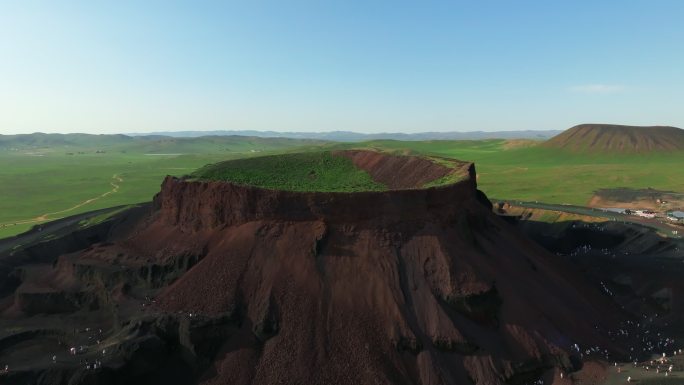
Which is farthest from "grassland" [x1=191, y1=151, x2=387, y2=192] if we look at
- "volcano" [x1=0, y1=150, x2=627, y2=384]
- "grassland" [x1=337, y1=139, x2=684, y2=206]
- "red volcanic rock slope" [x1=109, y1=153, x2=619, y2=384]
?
"grassland" [x1=337, y1=139, x2=684, y2=206]

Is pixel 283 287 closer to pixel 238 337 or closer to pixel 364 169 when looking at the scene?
pixel 238 337

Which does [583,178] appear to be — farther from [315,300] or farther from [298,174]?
[315,300]

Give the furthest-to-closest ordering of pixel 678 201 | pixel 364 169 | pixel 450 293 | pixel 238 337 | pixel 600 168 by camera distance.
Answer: pixel 600 168, pixel 678 201, pixel 364 169, pixel 450 293, pixel 238 337

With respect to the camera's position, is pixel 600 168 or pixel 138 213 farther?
pixel 600 168

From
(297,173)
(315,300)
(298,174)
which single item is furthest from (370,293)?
(297,173)

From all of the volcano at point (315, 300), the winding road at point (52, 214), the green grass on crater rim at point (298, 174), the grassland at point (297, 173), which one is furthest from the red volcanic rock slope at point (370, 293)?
the winding road at point (52, 214)

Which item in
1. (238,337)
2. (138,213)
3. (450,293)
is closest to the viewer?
(238,337)

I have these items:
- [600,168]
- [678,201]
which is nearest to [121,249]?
[678,201]
